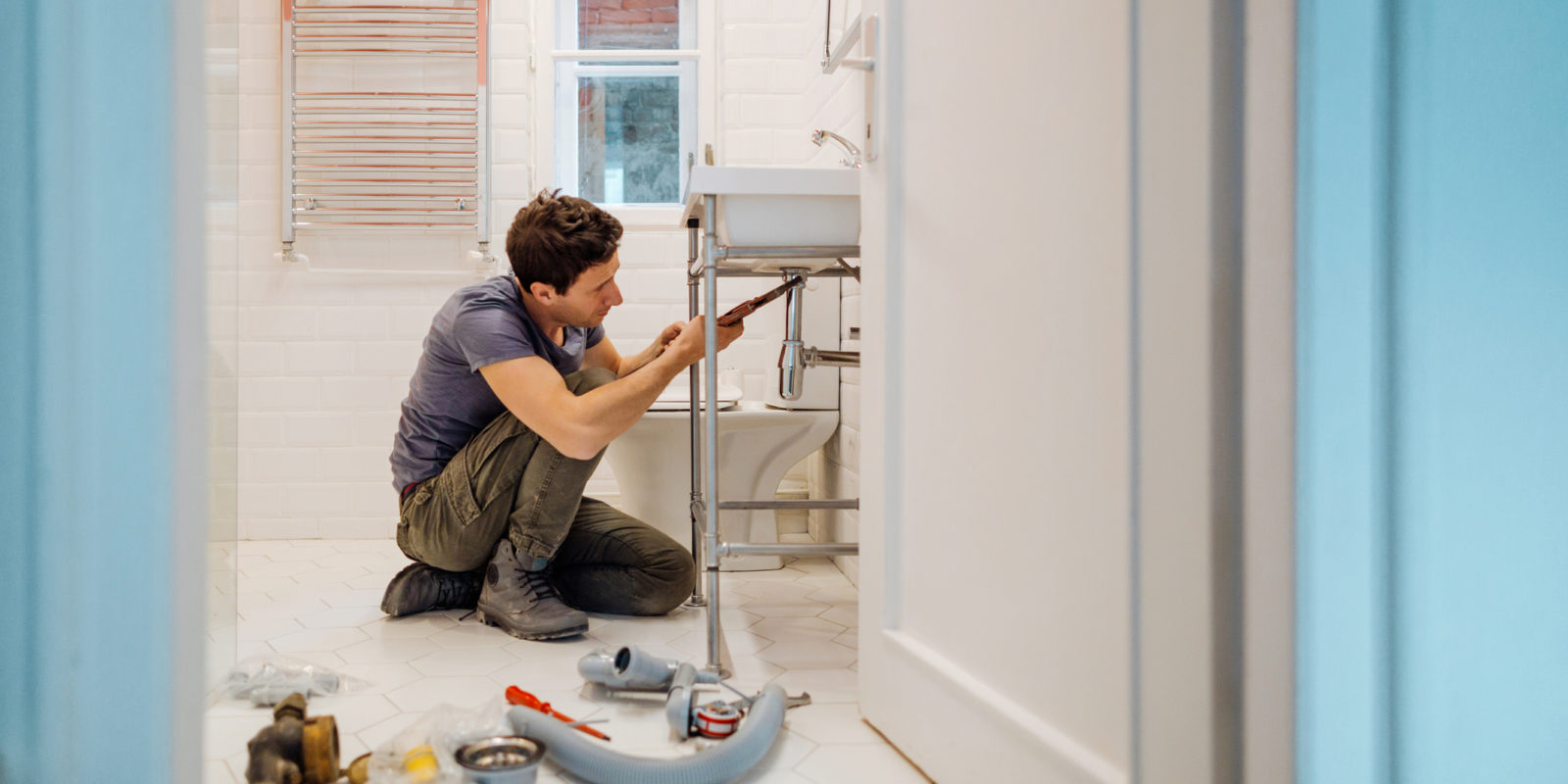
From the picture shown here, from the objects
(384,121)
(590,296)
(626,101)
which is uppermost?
(626,101)

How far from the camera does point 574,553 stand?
78.8 inches

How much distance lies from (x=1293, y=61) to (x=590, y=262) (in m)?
1.40

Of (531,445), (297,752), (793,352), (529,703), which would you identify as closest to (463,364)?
(531,445)

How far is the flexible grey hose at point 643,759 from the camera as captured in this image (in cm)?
107

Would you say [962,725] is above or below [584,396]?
below

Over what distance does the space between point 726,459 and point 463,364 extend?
2.27 ft

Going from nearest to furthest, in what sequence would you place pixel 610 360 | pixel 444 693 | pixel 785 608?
pixel 444 693
pixel 785 608
pixel 610 360

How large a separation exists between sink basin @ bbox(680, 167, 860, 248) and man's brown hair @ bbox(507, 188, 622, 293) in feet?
1.04

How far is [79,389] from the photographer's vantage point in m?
0.36

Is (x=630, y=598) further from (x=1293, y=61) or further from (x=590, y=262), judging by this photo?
(x=1293, y=61)

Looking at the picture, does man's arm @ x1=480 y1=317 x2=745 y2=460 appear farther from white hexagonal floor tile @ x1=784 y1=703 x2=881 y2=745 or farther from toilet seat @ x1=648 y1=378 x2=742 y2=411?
white hexagonal floor tile @ x1=784 y1=703 x2=881 y2=745

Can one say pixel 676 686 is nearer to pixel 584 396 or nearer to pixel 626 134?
pixel 584 396

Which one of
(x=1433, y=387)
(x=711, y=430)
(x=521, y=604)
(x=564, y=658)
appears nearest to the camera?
(x=1433, y=387)

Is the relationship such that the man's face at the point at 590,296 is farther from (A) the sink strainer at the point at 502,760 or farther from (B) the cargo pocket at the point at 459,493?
(A) the sink strainer at the point at 502,760
